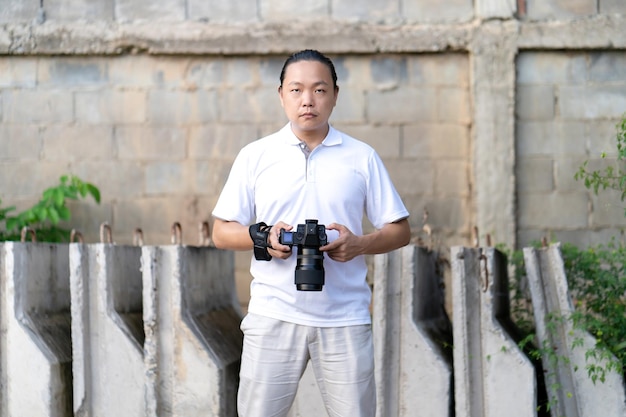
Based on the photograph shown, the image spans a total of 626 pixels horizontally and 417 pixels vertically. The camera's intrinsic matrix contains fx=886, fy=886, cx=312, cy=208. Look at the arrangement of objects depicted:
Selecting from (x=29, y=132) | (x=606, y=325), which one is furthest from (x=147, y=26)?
(x=606, y=325)

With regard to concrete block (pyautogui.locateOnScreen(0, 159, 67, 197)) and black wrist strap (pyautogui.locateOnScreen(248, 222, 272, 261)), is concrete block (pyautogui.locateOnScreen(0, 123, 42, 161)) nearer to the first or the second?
concrete block (pyautogui.locateOnScreen(0, 159, 67, 197))

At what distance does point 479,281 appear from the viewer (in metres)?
4.01

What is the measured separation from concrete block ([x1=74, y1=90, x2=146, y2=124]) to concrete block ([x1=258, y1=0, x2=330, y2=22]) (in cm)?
101

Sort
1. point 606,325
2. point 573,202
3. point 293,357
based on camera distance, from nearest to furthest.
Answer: point 293,357 → point 606,325 → point 573,202

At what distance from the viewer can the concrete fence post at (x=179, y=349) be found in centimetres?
389

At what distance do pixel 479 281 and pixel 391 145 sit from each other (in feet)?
6.95

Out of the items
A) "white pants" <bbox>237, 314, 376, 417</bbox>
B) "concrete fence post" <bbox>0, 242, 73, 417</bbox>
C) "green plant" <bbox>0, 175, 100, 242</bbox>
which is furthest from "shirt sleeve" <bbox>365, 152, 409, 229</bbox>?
"green plant" <bbox>0, 175, 100, 242</bbox>

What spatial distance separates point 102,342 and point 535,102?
3.39 m

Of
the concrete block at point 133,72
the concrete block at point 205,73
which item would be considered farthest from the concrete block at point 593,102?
the concrete block at point 133,72

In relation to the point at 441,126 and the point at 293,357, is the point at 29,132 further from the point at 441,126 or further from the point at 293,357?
the point at 293,357

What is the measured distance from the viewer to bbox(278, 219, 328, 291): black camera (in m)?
2.71

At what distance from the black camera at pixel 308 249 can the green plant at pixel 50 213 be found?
3.15m

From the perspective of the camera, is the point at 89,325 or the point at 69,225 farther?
the point at 69,225

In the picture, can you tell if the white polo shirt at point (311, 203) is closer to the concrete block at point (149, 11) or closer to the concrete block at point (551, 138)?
the concrete block at point (551, 138)
